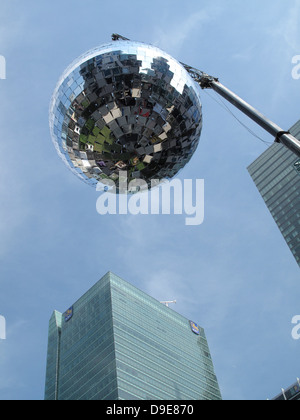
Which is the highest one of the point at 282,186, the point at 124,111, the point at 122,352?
the point at 282,186

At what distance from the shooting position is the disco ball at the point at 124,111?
16.9m

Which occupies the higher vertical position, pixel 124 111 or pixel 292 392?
pixel 292 392

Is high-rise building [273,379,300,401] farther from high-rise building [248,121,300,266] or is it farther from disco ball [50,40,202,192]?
disco ball [50,40,202,192]

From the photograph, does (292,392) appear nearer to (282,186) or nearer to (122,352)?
(122,352)

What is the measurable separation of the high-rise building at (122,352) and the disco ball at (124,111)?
69126mm

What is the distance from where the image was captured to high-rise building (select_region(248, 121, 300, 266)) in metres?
94.4

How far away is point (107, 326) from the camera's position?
95.1 meters

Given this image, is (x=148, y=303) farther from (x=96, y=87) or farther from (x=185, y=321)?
(x=96, y=87)

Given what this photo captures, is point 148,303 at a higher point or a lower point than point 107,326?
higher

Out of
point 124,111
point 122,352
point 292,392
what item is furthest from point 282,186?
point 124,111

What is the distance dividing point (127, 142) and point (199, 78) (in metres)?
9.54

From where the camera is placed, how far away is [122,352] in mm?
89688

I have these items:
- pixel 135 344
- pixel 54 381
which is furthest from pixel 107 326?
pixel 54 381

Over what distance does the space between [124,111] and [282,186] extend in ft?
293
